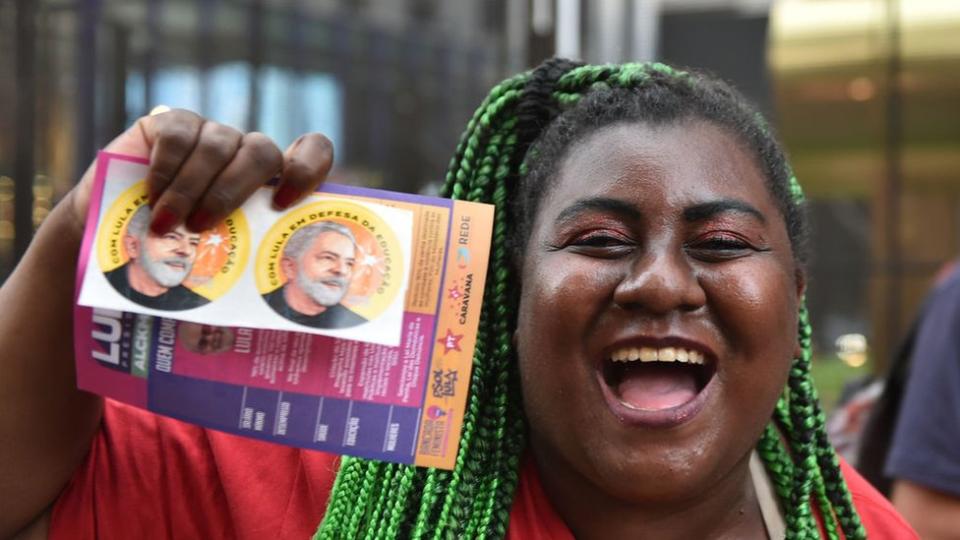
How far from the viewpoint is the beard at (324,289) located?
166 cm

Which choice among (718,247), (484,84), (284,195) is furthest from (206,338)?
(484,84)

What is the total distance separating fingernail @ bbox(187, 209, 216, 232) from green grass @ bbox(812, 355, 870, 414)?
476cm

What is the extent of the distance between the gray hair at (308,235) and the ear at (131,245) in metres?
0.19

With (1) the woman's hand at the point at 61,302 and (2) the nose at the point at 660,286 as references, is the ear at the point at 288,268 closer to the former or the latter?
(1) the woman's hand at the point at 61,302

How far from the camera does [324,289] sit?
1666 mm

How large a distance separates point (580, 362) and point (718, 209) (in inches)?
12.2

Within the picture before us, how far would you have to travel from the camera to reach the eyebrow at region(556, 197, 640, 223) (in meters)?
1.86

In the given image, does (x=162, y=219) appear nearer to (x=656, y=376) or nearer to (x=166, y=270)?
(x=166, y=270)

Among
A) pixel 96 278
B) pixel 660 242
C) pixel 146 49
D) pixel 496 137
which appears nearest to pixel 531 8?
pixel 146 49

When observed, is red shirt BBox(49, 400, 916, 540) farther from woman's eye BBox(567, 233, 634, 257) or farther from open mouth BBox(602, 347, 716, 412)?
woman's eye BBox(567, 233, 634, 257)

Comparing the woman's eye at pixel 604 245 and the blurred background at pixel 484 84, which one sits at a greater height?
the blurred background at pixel 484 84

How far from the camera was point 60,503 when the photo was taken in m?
1.84

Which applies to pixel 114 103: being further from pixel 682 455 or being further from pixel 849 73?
pixel 849 73

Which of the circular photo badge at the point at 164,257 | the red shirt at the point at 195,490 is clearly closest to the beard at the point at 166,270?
the circular photo badge at the point at 164,257
